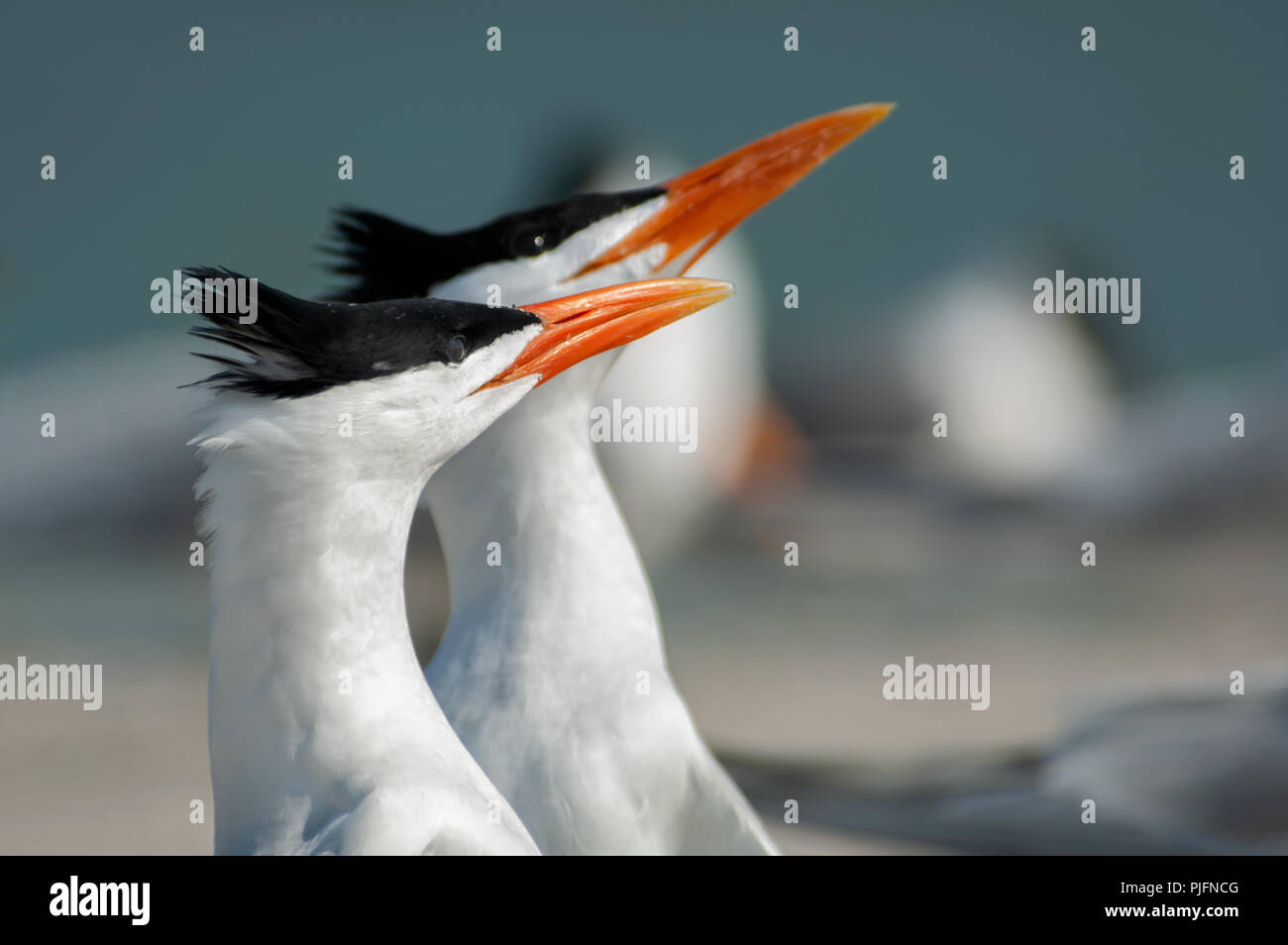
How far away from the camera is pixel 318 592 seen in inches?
36.9

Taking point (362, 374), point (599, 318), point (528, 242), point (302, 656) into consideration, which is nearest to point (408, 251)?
point (528, 242)

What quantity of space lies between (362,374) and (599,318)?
0.28 meters

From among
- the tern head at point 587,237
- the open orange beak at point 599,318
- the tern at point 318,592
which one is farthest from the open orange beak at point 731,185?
the tern at point 318,592

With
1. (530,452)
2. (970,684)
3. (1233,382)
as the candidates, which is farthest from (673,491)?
(530,452)

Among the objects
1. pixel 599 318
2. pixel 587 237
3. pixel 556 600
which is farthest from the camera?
pixel 587 237

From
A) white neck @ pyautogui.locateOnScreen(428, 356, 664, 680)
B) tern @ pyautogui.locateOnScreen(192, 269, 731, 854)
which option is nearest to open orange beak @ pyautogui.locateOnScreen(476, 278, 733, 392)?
tern @ pyautogui.locateOnScreen(192, 269, 731, 854)

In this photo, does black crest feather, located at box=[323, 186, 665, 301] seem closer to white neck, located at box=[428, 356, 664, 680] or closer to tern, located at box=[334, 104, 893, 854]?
tern, located at box=[334, 104, 893, 854]

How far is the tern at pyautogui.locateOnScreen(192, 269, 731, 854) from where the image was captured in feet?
3.02

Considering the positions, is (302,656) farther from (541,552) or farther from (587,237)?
(587,237)

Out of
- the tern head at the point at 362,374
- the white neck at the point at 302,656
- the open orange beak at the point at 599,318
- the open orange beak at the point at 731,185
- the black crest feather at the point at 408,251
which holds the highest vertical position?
the open orange beak at the point at 731,185

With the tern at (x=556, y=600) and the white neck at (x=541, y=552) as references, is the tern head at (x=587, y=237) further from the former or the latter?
the white neck at (x=541, y=552)

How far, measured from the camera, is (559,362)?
3.63 ft

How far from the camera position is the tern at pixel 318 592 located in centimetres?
92
